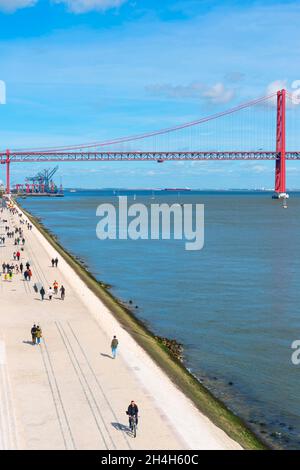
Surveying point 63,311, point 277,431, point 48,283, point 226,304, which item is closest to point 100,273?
point 48,283

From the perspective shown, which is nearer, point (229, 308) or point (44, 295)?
point (44, 295)

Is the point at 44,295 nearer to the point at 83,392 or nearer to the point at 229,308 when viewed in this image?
the point at 229,308

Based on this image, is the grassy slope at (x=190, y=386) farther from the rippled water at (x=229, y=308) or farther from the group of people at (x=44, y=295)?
the group of people at (x=44, y=295)

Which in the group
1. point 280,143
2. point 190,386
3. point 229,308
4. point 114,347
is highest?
point 280,143

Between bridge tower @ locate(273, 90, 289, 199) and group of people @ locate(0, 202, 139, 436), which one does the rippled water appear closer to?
group of people @ locate(0, 202, 139, 436)

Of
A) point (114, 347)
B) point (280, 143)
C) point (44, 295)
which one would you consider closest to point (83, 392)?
point (114, 347)

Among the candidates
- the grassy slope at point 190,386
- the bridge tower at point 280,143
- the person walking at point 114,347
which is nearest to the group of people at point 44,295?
the person walking at point 114,347
